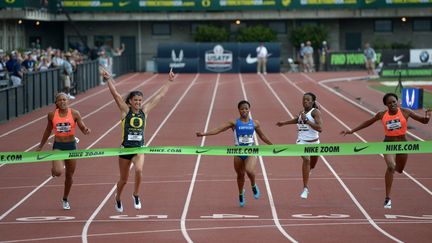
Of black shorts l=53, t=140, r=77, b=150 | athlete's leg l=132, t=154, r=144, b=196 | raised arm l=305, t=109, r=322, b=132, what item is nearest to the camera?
athlete's leg l=132, t=154, r=144, b=196

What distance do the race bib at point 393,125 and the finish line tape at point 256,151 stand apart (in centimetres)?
29

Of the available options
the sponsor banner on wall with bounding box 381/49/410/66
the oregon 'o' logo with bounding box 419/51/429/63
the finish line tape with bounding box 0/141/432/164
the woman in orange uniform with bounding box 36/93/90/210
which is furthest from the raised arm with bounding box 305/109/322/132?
the oregon 'o' logo with bounding box 419/51/429/63

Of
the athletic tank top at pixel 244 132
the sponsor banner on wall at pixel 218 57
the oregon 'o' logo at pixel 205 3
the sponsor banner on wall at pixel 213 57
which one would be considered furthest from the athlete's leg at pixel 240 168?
the oregon 'o' logo at pixel 205 3

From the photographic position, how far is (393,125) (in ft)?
47.4

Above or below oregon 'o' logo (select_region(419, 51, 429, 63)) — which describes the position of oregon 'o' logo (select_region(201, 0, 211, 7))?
above

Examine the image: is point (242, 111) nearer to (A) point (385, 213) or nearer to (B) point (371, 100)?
(A) point (385, 213)

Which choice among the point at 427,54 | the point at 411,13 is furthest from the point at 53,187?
the point at 411,13

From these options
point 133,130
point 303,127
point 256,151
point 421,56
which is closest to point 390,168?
point 303,127

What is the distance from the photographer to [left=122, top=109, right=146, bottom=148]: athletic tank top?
13.9 m

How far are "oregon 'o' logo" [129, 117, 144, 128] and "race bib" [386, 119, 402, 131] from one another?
11.9ft

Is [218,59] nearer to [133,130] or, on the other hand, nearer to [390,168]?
[390,168]

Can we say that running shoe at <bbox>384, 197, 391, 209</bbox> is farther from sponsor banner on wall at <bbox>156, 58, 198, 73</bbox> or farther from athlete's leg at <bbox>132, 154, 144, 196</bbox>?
sponsor banner on wall at <bbox>156, 58, 198, 73</bbox>

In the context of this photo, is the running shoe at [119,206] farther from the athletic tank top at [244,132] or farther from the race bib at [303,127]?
the race bib at [303,127]

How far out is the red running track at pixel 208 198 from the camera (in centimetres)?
1299
